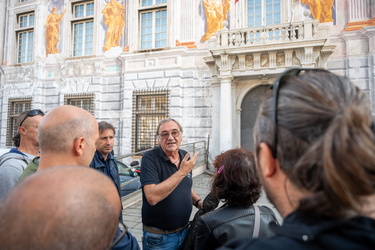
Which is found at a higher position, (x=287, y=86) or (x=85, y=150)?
(x=287, y=86)

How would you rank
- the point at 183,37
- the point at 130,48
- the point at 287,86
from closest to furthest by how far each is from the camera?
1. the point at 287,86
2. the point at 183,37
3. the point at 130,48

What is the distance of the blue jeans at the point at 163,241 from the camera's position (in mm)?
2273

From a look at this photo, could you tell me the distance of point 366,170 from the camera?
631mm

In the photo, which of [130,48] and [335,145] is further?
[130,48]

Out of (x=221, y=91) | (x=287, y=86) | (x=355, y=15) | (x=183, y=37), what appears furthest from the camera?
(x=183, y=37)

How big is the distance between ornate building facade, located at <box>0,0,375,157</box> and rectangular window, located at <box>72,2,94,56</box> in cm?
6

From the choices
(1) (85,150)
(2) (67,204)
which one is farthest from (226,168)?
(2) (67,204)

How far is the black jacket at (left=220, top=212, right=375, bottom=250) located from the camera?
59 centimetres

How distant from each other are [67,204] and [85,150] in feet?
3.22

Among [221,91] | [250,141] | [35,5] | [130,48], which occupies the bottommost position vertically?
[250,141]

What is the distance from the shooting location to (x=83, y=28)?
1358 centimetres

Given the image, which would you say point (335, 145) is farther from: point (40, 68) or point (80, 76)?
point (40, 68)

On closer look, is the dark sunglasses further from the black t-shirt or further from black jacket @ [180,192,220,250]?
the black t-shirt

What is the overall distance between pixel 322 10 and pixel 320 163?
37.8 ft
